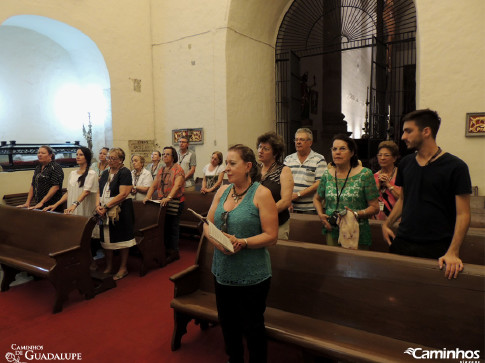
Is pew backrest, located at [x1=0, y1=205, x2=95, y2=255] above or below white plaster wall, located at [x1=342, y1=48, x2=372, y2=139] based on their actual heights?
below

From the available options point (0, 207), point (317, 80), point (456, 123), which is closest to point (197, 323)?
point (0, 207)

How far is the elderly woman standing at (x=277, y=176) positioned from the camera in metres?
2.85

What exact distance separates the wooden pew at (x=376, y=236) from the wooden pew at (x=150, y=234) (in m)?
1.96

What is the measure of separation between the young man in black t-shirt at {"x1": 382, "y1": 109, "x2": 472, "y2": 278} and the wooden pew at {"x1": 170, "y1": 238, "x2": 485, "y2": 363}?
13 centimetres

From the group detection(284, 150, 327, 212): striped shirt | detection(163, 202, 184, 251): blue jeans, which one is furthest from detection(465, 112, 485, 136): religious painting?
detection(163, 202, 184, 251): blue jeans

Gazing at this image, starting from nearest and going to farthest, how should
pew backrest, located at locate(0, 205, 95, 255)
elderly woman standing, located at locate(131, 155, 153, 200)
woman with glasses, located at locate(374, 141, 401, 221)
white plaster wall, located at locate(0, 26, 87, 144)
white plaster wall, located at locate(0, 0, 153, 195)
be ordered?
woman with glasses, located at locate(374, 141, 401, 221) < pew backrest, located at locate(0, 205, 95, 255) < elderly woman standing, located at locate(131, 155, 153, 200) < white plaster wall, located at locate(0, 0, 153, 195) < white plaster wall, located at locate(0, 26, 87, 144)

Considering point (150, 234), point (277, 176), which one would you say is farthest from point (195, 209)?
point (277, 176)

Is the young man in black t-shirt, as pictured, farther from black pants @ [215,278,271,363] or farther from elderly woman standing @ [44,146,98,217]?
elderly woman standing @ [44,146,98,217]

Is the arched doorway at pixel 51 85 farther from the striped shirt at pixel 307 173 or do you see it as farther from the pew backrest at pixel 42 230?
the striped shirt at pixel 307 173

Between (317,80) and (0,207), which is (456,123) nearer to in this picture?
(0,207)

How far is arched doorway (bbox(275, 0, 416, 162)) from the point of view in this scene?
26.3ft

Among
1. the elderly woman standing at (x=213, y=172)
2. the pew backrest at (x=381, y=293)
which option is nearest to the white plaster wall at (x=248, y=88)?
the elderly woman standing at (x=213, y=172)

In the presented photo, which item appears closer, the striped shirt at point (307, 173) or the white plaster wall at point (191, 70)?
the striped shirt at point (307, 173)

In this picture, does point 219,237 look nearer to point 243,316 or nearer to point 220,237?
point 220,237
